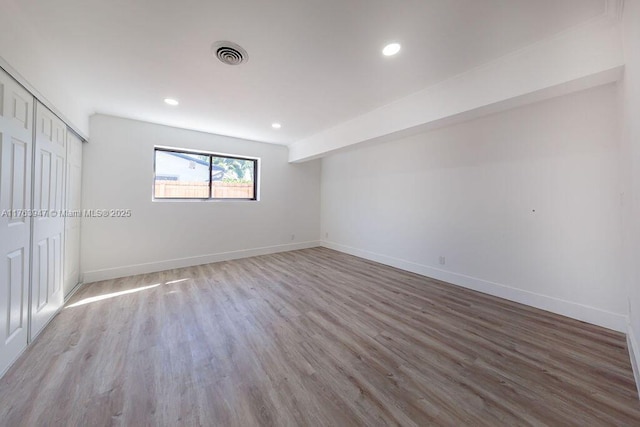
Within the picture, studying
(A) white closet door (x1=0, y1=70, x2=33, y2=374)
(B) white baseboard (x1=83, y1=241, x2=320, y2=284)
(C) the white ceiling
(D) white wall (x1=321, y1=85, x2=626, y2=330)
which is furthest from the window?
(D) white wall (x1=321, y1=85, x2=626, y2=330)

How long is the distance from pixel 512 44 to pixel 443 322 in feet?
8.69

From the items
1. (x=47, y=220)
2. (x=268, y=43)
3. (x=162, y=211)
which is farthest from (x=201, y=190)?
(x=268, y=43)

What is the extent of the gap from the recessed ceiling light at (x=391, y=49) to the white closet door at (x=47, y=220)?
3.10 m

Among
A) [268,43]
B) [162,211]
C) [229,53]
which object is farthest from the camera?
[162,211]

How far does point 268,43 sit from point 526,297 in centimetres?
393

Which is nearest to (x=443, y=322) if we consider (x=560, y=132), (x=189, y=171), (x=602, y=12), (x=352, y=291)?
(x=352, y=291)

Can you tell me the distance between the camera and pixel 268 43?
6.30 feet

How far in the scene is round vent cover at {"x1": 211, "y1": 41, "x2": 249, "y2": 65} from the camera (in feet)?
6.39

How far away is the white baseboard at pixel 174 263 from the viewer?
137 inches

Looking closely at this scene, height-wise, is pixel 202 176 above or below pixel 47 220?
above

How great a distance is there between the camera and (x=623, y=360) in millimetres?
1824

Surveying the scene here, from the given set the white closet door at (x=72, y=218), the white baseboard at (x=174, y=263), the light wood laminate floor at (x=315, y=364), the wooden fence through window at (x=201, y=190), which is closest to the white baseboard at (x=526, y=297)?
the light wood laminate floor at (x=315, y=364)

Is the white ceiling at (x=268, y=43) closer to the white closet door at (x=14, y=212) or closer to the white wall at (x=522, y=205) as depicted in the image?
the white closet door at (x=14, y=212)

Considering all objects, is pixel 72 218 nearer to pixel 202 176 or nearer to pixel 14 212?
pixel 14 212
